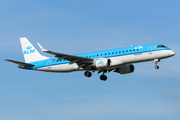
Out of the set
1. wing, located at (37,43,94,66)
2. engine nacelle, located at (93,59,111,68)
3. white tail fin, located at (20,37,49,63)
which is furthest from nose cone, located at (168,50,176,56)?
white tail fin, located at (20,37,49,63)

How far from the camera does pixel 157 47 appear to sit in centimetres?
4825

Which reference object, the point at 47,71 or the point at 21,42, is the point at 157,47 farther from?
the point at 21,42

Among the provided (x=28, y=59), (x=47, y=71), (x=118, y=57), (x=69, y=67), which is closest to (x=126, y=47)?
(x=118, y=57)

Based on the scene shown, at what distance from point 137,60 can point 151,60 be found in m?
2.15

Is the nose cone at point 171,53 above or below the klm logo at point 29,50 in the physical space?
below

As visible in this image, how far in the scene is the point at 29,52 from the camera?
2340 inches

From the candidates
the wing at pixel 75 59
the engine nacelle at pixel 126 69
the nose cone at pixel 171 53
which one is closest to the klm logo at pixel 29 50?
the wing at pixel 75 59

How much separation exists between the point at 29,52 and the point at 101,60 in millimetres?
16124

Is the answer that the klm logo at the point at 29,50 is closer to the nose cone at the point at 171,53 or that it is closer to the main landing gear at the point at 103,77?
the main landing gear at the point at 103,77

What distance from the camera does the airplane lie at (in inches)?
1893

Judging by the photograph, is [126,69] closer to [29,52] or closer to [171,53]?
[171,53]

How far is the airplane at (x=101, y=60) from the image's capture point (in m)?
48.1

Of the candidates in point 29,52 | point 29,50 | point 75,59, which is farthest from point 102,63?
point 29,50

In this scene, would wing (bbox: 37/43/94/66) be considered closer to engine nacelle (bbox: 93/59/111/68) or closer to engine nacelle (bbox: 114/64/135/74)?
engine nacelle (bbox: 93/59/111/68)
